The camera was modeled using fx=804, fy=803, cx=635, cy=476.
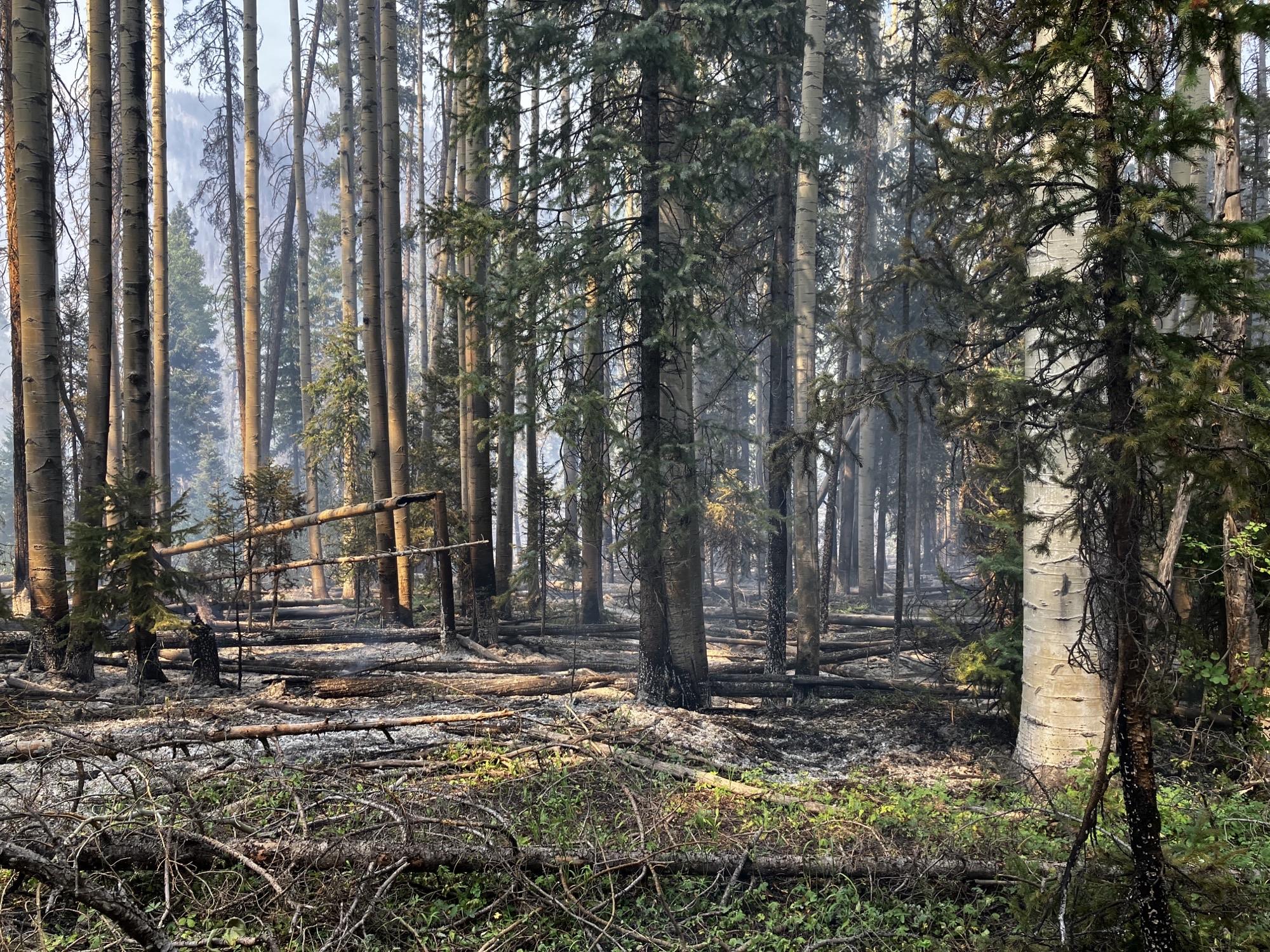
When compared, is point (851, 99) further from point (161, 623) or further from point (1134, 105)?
point (161, 623)

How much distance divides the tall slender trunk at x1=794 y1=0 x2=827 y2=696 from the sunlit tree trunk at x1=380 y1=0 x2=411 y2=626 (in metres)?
6.63

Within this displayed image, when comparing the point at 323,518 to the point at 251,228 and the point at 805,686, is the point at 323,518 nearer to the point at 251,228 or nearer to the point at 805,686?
the point at 805,686

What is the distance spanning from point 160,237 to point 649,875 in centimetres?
1710

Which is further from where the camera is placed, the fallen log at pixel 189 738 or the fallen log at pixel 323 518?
the fallen log at pixel 323 518

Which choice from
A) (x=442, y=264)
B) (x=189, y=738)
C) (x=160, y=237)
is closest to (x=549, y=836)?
(x=189, y=738)


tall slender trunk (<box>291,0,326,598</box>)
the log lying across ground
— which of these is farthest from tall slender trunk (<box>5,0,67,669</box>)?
tall slender trunk (<box>291,0,326,598</box>)

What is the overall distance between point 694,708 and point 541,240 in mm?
5598

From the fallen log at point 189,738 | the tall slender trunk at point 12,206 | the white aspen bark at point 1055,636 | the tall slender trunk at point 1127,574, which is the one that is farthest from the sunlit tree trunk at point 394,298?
the tall slender trunk at point 1127,574

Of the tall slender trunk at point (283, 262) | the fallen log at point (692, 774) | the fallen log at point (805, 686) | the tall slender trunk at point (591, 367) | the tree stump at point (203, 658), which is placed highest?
the tall slender trunk at point (283, 262)

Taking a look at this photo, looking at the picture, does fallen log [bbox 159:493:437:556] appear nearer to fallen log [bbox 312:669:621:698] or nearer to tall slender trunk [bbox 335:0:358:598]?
fallen log [bbox 312:669:621:698]

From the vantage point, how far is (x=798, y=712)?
32.9 ft

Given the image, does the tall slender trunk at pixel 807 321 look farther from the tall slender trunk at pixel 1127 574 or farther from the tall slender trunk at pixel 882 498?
the tall slender trunk at pixel 882 498

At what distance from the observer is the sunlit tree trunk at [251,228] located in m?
17.6

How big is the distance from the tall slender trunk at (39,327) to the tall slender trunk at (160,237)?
839cm
